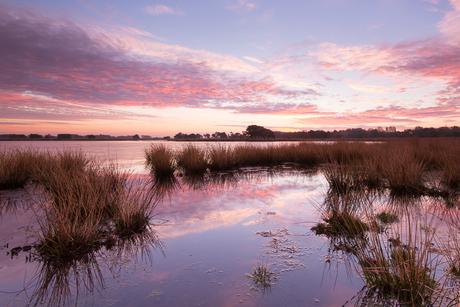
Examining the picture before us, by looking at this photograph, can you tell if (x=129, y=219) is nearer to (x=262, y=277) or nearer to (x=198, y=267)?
(x=198, y=267)

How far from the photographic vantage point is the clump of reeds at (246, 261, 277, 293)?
269 centimetres

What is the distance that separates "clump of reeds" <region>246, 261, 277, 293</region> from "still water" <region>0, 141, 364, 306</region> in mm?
50

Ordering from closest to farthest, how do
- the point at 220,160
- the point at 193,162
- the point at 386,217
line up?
the point at 386,217 → the point at 193,162 → the point at 220,160

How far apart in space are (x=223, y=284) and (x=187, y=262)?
0.75 m

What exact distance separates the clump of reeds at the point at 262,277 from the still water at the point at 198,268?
50 mm

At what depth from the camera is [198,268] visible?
3.10m

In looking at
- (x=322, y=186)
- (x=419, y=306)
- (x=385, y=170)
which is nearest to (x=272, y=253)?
(x=419, y=306)

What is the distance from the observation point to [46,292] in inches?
102

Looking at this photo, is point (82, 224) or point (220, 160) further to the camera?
point (220, 160)

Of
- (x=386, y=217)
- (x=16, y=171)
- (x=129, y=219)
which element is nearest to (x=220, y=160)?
(x=16, y=171)

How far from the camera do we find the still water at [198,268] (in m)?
2.50

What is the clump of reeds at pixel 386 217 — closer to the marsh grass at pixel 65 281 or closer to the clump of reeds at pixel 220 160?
the marsh grass at pixel 65 281

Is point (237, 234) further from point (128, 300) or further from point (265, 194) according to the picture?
point (265, 194)

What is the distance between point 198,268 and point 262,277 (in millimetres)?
850
